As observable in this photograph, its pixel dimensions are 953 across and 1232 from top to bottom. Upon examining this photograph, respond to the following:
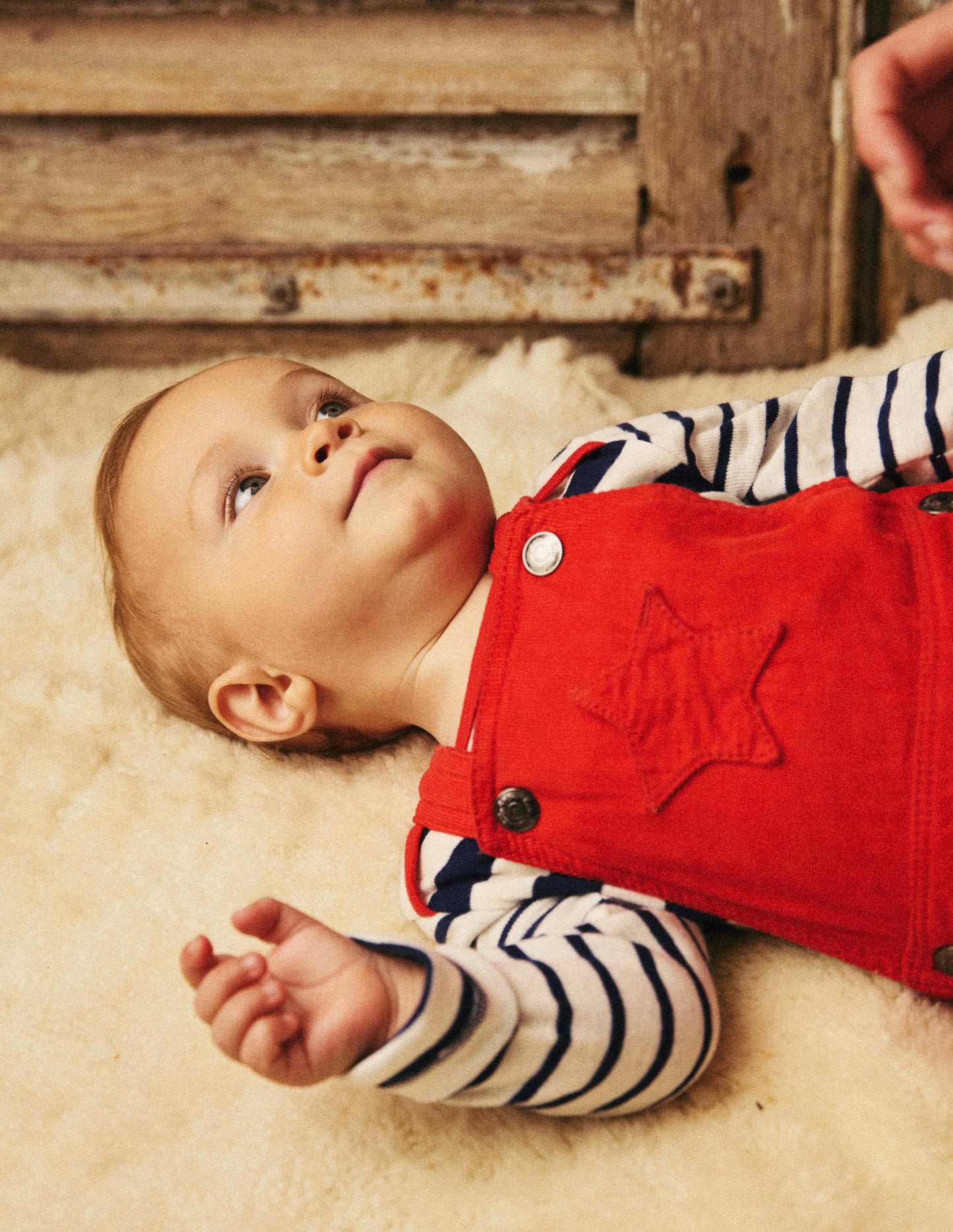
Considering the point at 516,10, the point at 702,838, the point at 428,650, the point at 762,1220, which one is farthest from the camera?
the point at 516,10

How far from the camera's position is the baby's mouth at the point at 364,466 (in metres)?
0.85

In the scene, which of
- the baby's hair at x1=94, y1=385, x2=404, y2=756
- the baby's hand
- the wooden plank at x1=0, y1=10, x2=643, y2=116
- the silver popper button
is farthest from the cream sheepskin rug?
the wooden plank at x1=0, y1=10, x2=643, y2=116

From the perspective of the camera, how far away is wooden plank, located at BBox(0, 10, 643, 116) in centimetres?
137

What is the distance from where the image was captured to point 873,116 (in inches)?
31.0

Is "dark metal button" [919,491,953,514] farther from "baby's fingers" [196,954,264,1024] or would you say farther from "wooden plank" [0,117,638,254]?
"wooden plank" [0,117,638,254]

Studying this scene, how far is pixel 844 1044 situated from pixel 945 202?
0.62 metres

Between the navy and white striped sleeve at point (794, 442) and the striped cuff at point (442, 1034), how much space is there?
0.45 metres

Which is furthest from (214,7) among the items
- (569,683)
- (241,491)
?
(569,683)

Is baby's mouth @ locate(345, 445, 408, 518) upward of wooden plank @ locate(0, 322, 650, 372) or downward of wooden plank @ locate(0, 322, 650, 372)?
upward

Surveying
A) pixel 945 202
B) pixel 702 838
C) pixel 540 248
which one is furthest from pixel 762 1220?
pixel 540 248

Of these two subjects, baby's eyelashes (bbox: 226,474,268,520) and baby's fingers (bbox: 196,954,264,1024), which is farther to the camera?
baby's eyelashes (bbox: 226,474,268,520)

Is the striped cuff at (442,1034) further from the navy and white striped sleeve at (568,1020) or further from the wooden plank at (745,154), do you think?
the wooden plank at (745,154)

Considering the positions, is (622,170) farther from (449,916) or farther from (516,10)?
(449,916)

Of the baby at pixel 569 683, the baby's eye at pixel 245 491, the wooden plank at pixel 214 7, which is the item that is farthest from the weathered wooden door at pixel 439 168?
the baby's eye at pixel 245 491
